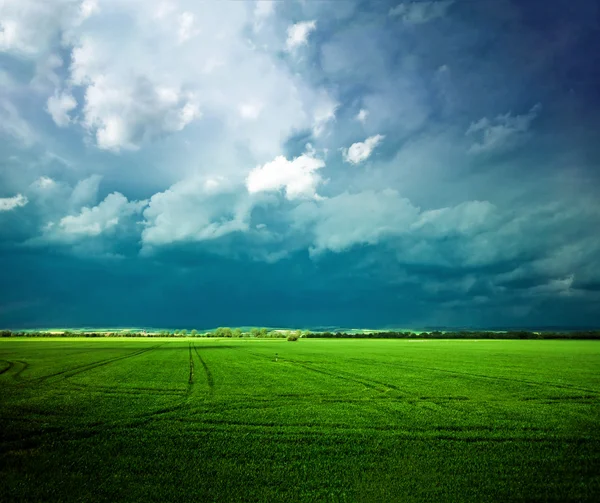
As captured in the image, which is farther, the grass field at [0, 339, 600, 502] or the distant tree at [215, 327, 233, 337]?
the distant tree at [215, 327, 233, 337]

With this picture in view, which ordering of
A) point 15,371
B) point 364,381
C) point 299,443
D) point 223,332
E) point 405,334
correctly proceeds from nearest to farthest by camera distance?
point 299,443, point 364,381, point 15,371, point 405,334, point 223,332

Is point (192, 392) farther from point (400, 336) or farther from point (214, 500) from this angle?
point (400, 336)

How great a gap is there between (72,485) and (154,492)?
104 inches

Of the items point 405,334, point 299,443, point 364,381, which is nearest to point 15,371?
point 364,381

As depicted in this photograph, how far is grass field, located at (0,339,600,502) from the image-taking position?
10.9 m

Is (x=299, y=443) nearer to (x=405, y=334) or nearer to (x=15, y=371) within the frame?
(x=15, y=371)

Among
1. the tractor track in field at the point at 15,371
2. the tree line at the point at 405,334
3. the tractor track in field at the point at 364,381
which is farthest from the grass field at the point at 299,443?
the tree line at the point at 405,334

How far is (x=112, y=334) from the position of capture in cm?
18325

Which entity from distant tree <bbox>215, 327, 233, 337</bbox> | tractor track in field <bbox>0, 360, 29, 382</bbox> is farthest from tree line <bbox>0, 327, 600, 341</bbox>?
tractor track in field <bbox>0, 360, 29, 382</bbox>

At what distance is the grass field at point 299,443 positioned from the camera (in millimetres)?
10945

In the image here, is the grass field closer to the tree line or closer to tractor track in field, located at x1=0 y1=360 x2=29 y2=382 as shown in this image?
tractor track in field, located at x1=0 y1=360 x2=29 y2=382

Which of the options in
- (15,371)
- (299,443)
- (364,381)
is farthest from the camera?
(15,371)

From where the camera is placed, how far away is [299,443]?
14539mm

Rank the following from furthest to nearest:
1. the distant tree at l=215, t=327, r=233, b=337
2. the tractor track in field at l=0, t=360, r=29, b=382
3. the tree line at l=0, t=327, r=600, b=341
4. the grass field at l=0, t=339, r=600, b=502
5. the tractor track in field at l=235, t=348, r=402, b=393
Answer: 1. the distant tree at l=215, t=327, r=233, b=337
2. the tree line at l=0, t=327, r=600, b=341
3. the tractor track in field at l=0, t=360, r=29, b=382
4. the tractor track in field at l=235, t=348, r=402, b=393
5. the grass field at l=0, t=339, r=600, b=502
